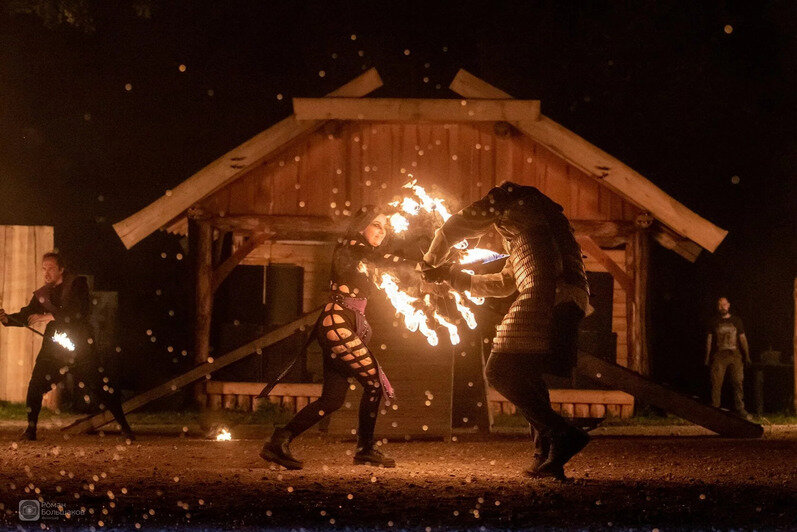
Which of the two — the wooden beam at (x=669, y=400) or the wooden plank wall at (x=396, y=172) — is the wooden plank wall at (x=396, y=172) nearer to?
the wooden plank wall at (x=396, y=172)

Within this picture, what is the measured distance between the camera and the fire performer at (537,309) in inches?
304

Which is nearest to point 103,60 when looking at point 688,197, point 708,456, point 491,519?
point 688,197

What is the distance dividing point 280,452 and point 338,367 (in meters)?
0.82

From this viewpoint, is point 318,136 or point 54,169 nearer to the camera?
point 318,136

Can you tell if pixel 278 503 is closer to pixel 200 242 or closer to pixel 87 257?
pixel 200 242

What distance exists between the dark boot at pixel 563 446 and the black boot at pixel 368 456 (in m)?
1.64

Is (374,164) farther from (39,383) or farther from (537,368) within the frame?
(537,368)

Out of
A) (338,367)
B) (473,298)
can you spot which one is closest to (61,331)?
(338,367)

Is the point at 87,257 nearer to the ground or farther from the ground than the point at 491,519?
farther from the ground

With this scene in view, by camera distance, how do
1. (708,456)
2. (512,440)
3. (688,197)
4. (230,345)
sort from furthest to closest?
(688,197)
(230,345)
(512,440)
(708,456)

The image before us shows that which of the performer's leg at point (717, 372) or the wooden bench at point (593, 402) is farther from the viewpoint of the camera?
the performer's leg at point (717, 372)

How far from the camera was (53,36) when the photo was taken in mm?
22953

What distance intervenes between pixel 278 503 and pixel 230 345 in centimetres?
962

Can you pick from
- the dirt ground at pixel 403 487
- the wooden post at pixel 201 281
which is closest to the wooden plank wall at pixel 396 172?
the wooden post at pixel 201 281
